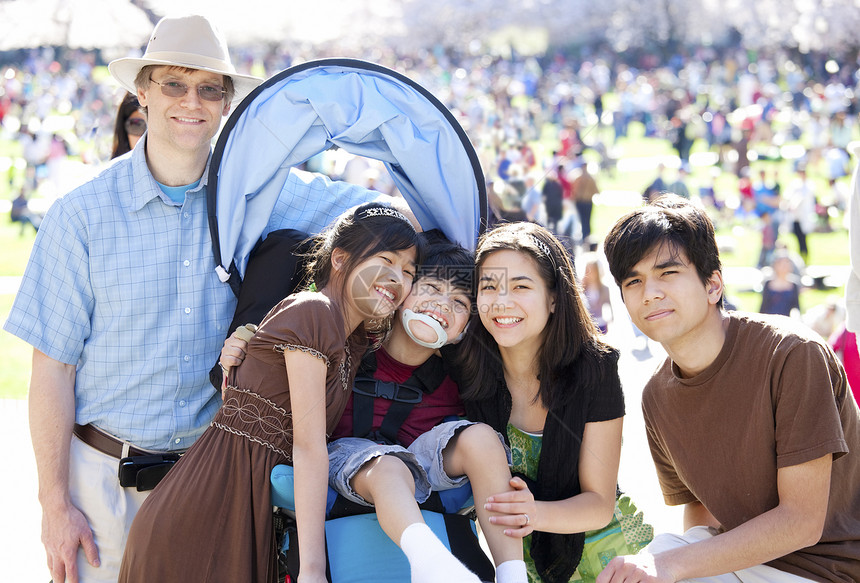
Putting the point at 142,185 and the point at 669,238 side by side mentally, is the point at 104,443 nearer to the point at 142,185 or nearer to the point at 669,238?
the point at 142,185

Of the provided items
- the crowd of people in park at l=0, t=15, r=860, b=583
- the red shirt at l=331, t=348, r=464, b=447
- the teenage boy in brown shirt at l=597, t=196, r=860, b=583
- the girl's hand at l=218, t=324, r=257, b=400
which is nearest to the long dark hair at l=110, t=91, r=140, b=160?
the crowd of people in park at l=0, t=15, r=860, b=583

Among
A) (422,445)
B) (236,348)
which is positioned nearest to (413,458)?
(422,445)

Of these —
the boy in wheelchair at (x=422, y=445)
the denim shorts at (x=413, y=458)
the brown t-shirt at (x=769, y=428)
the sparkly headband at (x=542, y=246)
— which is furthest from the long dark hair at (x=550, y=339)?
the brown t-shirt at (x=769, y=428)

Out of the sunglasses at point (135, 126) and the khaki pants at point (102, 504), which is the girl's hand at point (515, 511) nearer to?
the khaki pants at point (102, 504)

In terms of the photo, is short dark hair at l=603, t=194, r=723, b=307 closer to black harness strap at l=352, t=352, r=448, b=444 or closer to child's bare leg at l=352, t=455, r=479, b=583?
black harness strap at l=352, t=352, r=448, b=444

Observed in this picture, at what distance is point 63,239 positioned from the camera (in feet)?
9.29

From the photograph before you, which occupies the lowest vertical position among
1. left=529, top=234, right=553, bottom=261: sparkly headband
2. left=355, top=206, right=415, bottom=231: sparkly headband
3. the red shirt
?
the red shirt

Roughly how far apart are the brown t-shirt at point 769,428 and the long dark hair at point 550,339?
34 cm

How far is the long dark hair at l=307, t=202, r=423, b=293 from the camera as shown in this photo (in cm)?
288

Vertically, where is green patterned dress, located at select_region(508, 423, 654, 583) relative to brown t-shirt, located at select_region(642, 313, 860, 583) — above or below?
below

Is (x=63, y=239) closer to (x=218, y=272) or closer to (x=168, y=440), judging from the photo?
(x=218, y=272)

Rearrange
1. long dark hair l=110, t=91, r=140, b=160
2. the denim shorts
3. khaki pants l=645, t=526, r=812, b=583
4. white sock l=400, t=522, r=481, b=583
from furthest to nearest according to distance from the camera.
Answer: long dark hair l=110, t=91, r=140, b=160 → the denim shorts → khaki pants l=645, t=526, r=812, b=583 → white sock l=400, t=522, r=481, b=583

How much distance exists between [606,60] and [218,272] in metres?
38.6

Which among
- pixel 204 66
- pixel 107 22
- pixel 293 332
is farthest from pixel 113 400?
pixel 107 22
